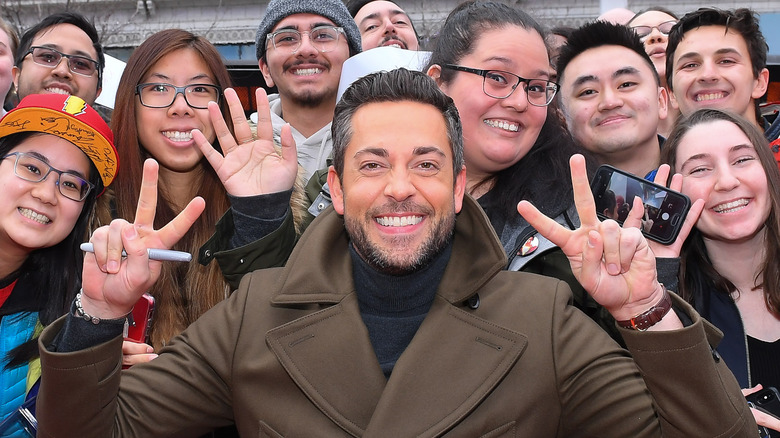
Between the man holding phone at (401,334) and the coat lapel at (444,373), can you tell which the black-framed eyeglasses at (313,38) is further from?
the coat lapel at (444,373)

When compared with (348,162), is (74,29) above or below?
above

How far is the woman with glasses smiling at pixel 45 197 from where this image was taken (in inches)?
152

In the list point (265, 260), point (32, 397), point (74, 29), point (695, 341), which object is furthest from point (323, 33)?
point (695, 341)

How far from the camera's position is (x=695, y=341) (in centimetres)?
262

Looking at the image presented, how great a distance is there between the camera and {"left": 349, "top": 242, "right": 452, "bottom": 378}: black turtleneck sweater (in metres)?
3.16

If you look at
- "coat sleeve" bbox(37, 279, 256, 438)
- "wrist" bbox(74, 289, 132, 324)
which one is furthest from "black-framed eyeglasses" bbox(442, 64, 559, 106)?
"wrist" bbox(74, 289, 132, 324)

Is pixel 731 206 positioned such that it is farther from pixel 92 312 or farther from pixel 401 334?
pixel 92 312

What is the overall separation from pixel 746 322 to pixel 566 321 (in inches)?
54.5

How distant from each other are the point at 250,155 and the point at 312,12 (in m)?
1.70

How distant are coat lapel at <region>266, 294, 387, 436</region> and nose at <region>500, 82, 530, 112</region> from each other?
1490 millimetres

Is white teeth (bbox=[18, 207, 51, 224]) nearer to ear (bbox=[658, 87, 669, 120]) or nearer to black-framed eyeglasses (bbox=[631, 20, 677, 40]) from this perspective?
ear (bbox=[658, 87, 669, 120])

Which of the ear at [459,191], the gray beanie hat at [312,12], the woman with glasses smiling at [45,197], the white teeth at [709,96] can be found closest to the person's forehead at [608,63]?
the white teeth at [709,96]

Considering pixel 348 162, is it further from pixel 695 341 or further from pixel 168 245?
pixel 695 341

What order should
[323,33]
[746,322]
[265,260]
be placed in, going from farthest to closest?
[323,33]
[746,322]
[265,260]
